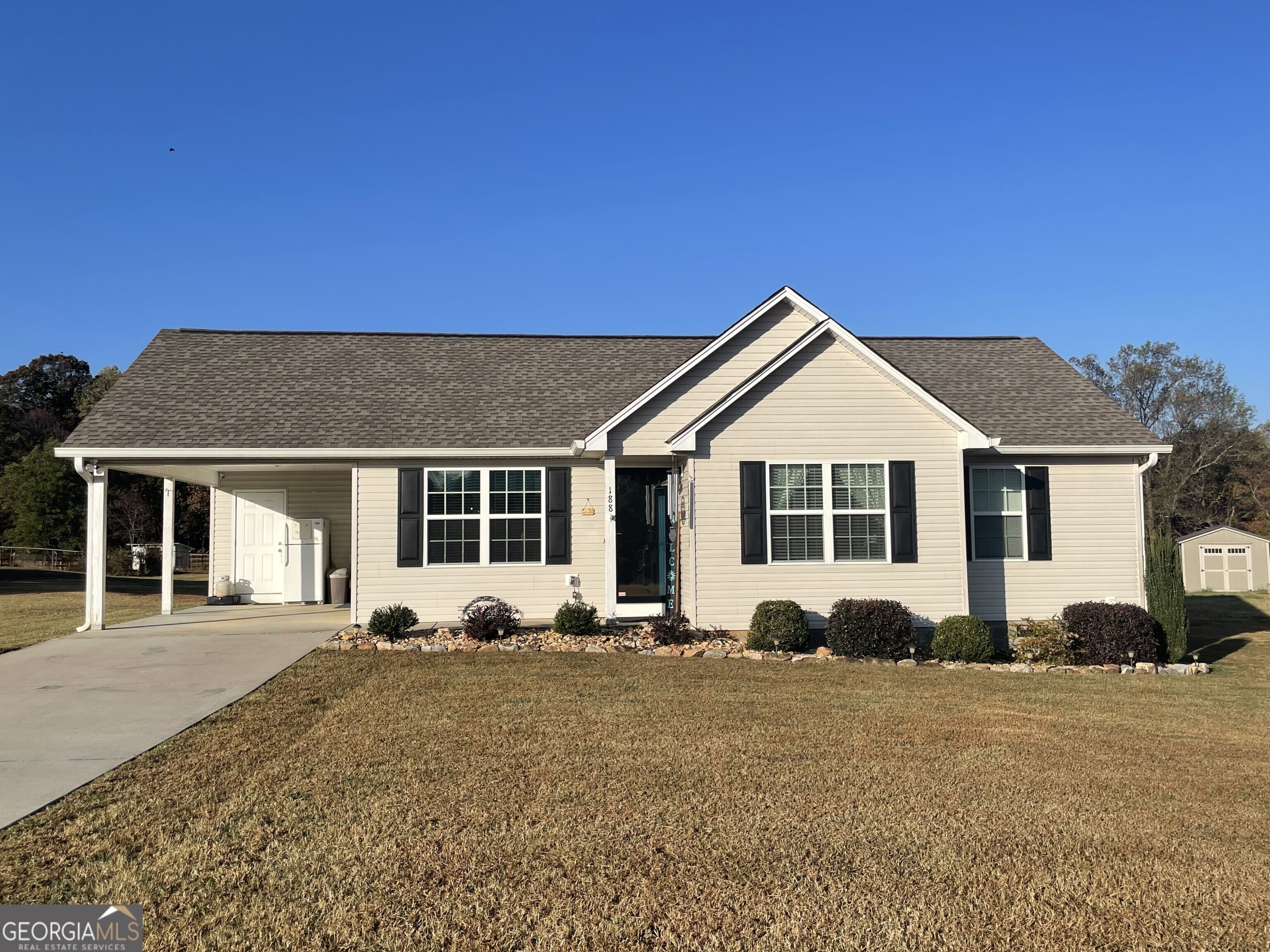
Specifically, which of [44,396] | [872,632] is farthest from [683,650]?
[44,396]

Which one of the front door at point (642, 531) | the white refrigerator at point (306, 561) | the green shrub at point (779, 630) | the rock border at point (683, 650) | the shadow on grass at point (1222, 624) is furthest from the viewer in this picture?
the white refrigerator at point (306, 561)

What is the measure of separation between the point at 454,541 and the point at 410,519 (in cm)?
75

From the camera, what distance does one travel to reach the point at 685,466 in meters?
13.9

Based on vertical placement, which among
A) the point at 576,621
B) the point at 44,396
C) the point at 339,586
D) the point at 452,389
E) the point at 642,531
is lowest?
the point at 576,621

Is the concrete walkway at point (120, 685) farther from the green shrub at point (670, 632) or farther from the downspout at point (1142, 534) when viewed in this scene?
the downspout at point (1142, 534)

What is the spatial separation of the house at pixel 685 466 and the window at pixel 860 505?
0.03 meters

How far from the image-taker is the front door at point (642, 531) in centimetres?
1555

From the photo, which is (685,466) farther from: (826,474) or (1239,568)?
(1239,568)

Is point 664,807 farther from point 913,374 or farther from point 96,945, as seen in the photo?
point 913,374

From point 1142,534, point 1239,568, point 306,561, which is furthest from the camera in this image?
point 1239,568

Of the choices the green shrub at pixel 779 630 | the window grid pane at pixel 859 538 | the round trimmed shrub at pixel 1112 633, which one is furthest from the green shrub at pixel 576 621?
the round trimmed shrub at pixel 1112 633

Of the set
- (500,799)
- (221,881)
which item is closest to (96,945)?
(221,881)

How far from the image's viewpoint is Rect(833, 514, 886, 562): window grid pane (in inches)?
521

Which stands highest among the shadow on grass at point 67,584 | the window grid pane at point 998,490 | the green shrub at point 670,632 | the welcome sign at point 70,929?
the window grid pane at point 998,490
